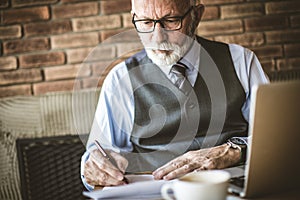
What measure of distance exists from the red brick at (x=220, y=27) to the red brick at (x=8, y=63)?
94 cm

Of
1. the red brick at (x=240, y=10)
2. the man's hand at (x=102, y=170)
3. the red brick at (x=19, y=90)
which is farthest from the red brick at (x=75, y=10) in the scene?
the man's hand at (x=102, y=170)

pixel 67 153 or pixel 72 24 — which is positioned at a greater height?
pixel 72 24

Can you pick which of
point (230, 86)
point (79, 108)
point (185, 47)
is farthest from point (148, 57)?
point (79, 108)

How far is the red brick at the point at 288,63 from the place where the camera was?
2641mm

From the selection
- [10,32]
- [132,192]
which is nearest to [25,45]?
[10,32]

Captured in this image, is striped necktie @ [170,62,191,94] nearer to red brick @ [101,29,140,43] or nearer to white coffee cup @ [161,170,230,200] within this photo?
red brick @ [101,29,140,43]

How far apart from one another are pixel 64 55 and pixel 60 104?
253 millimetres

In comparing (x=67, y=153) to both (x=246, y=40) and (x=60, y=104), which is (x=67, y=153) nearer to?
(x=60, y=104)

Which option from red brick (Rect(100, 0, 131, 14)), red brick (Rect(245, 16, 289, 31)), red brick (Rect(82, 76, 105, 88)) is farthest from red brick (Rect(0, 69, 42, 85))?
red brick (Rect(245, 16, 289, 31))

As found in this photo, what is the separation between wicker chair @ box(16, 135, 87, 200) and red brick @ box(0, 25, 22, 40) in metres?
0.52

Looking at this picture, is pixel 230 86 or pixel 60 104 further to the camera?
pixel 60 104

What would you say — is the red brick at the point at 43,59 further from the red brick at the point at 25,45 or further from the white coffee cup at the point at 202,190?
the white coffee cup at the point at 202,190

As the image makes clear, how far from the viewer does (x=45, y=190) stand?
2545 mm

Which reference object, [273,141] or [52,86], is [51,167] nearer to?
[52,86]
